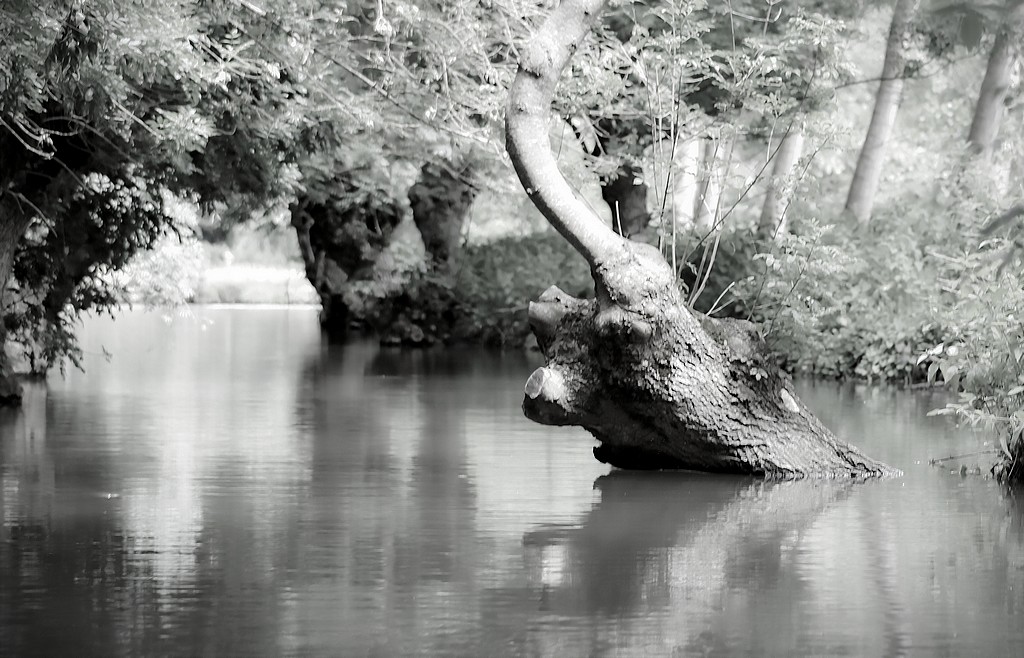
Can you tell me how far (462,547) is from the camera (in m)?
8.11

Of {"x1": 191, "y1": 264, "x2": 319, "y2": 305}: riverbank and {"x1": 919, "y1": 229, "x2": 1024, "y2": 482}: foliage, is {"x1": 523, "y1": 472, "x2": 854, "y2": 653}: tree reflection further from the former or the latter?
{"x1": 191, "y1": 264, "x2": 319, "y2": 305}: riverbank

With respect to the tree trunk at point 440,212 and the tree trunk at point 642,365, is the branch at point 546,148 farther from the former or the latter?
the tree trunk at point 440,212

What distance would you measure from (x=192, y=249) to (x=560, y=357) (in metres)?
19.7

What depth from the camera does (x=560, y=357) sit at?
1098cm

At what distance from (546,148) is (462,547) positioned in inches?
151

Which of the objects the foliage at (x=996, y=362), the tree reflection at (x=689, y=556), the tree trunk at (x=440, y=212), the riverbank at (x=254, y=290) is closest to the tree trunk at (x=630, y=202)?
the tree trunk at (x=440, y=212)

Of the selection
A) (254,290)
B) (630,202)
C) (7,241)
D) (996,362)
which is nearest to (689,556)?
(996,362)

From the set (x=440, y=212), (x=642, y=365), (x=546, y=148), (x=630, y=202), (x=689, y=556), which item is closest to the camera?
(x=689, y=556)

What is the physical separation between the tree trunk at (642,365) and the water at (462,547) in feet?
1.17

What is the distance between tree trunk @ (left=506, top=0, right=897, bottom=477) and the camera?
415 inches

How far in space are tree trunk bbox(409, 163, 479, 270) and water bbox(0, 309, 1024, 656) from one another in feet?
55.3

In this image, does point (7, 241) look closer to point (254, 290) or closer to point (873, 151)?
point (873, 151)

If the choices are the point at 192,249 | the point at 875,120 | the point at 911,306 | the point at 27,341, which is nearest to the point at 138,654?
the point at 27,341

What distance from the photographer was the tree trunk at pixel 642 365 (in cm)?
1055
